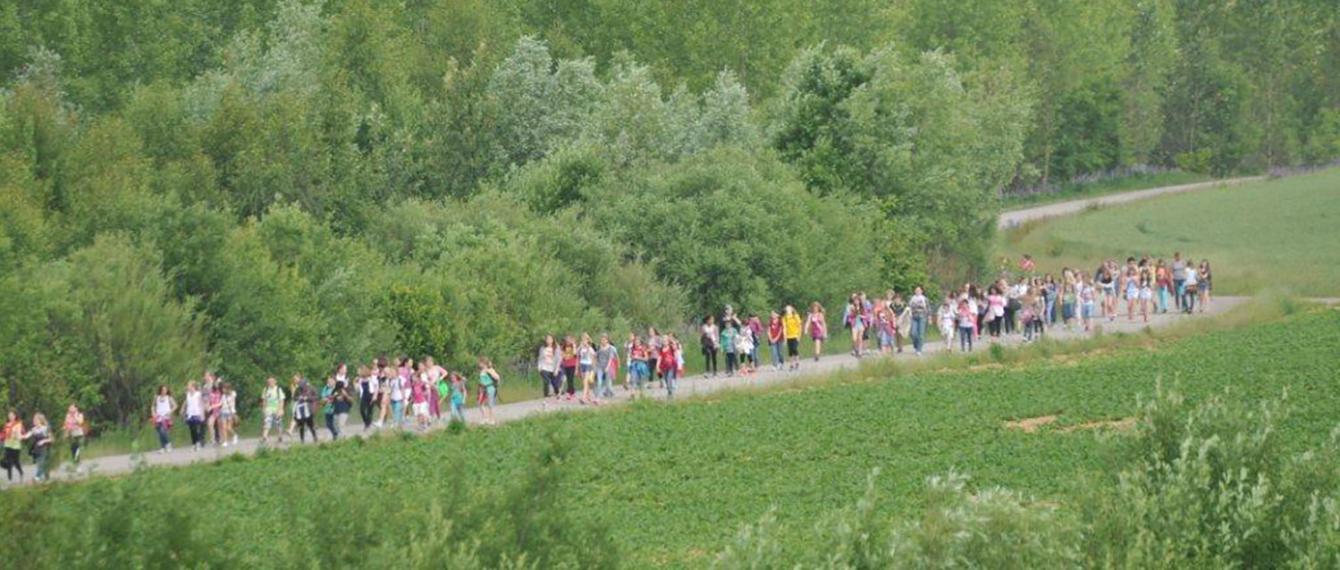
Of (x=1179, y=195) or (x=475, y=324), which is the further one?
(x=1179, y=195)

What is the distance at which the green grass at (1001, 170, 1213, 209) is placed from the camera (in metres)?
131

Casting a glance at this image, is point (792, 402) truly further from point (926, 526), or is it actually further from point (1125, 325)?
point (926, 526)

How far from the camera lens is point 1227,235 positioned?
106 meters

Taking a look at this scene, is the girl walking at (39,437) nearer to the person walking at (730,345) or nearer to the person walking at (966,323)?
the person walking at (730,345)

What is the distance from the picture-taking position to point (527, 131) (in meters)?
82.0

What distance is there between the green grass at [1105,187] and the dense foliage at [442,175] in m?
7.87

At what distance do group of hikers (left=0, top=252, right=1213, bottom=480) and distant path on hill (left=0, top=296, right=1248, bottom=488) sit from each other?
1.04ft

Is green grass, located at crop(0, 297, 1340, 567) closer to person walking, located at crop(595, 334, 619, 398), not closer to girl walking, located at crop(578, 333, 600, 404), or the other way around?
girl walking, located at crop(578, 333, 600, 404)

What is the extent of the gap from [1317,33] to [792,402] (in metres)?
105

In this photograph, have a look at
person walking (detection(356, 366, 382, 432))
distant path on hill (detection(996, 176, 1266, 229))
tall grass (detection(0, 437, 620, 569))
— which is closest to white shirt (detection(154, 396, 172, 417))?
person walking (detection(356, 366, 382, 432))

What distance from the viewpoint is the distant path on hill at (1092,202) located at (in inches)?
4542

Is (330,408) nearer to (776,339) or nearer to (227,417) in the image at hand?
(227,417)

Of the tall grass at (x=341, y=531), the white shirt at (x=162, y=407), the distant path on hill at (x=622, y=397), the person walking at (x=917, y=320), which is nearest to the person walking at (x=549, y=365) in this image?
the distant path on hill at (x=622, y=397)

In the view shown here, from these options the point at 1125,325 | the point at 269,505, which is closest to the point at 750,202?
the point at 1125,325
